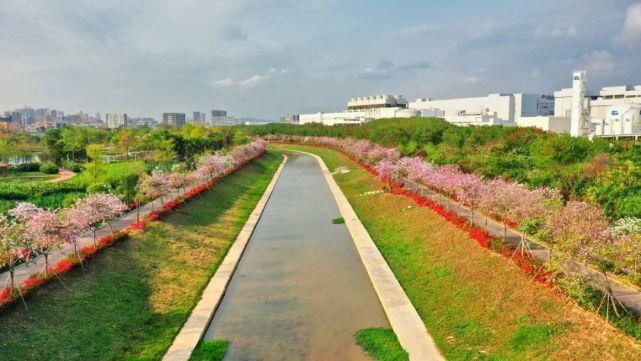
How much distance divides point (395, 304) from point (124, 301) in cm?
988

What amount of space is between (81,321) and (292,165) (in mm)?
65356

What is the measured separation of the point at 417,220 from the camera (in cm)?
2850

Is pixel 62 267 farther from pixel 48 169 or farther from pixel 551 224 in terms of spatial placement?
pixel 48 169

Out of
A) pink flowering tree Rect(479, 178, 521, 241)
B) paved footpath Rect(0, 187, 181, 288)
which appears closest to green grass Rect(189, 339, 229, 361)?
paved footpath Rect(0, 187, 181, 288)

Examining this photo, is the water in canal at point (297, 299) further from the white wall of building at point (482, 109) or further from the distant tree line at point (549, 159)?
the white wall of building at point (482, 109)

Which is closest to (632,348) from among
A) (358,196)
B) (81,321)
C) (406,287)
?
(406,287)

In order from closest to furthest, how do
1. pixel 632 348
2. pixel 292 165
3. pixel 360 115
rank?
pixel 632 348 → pixel 292 165 → pixel 360 115

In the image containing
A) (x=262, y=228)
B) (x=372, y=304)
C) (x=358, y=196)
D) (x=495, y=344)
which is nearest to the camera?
(x=495, y=344)

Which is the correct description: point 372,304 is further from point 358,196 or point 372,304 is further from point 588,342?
point 358,196

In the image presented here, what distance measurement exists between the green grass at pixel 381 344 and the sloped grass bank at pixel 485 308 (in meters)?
1.27

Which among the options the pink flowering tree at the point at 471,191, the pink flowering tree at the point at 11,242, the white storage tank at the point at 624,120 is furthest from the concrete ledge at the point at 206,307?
the white storage tank at the point at 624,120

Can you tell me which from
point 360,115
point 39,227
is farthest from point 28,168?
point 360,115

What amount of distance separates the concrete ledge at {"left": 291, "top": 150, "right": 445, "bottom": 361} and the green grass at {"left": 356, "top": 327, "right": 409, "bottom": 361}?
8.6 inches

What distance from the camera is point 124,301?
16.9 m
